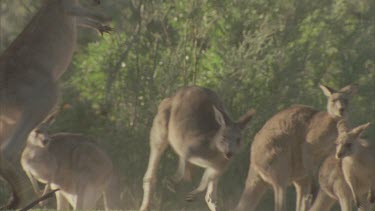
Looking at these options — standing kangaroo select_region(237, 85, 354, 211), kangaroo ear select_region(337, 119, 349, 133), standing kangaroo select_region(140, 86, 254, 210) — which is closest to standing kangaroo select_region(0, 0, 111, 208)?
standing kangaroo select_region(140, 86, 254, 210)

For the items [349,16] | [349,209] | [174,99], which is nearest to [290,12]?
[349,16]

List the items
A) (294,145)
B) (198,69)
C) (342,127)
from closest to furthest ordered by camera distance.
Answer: (342,127), (294,145), (198,69)

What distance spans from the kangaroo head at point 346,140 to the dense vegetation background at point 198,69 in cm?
398

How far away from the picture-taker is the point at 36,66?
5.53 meters

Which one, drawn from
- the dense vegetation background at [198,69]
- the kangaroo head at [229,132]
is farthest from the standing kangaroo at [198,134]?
the dense vegetation background at [198,69]

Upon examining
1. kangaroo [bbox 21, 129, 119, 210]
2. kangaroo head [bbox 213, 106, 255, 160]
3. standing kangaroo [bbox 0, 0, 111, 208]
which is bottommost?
kangaroo [bbox 21, 129, 119, 210]

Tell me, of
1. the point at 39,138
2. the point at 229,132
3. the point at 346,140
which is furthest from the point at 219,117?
the point at 39,138

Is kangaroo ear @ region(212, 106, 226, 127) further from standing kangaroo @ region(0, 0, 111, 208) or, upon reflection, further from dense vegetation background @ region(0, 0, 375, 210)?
standing kangaroo @ region(0, 0, 111, 208)

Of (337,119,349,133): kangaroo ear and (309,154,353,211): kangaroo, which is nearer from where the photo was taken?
(337,119,349,133): kangaroo ear

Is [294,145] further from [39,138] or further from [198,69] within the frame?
[198,69]

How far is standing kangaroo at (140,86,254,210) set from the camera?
10.9m

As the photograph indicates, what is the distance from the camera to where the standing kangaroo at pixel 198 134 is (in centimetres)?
1086

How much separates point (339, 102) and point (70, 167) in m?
2.95

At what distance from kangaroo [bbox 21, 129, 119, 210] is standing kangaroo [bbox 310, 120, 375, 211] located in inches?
94.0
